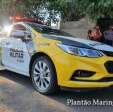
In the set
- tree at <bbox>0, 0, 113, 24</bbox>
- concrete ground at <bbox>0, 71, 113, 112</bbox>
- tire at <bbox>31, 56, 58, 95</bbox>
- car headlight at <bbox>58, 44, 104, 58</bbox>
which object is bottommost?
concrete ground at <bbox>0, 71, 113, 112</bbox>

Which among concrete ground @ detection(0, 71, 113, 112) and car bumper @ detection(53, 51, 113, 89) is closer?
concrete ground @ detection(0, 71, 113, 112)

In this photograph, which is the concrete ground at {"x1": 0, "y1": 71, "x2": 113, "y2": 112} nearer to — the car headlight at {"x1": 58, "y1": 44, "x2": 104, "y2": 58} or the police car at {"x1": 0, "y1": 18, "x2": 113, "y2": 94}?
the police car at {"x1": 0, "y1": 18, "x2": 113, "y2": 94}

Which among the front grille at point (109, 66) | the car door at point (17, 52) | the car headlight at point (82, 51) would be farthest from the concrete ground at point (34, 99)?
the car headlight at point (82, 51)

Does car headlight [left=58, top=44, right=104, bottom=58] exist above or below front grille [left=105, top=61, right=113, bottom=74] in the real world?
above

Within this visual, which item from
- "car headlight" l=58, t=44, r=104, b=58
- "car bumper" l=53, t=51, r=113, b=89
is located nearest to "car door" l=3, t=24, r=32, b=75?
"car headlight" l=58, t=44, r=104, b=58

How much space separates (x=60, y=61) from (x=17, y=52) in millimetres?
1557

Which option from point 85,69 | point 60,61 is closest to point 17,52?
point 60,61

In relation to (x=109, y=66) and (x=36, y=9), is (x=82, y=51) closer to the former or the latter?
(x=109, y=66)

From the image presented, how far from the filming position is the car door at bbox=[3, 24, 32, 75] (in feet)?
23.9

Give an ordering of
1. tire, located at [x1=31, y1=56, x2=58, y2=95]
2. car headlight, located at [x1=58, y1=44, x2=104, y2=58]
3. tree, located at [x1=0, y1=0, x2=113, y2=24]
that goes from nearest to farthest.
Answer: car headlight, located at [x1=58, y1=44, x2=104, y2=58] < tire, located at [x1=31, y1=56, x2=58, y2=95] < tree, located at [x1=0, y1=0, x2=113, y2=24]

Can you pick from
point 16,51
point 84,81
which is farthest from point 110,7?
point 84,81

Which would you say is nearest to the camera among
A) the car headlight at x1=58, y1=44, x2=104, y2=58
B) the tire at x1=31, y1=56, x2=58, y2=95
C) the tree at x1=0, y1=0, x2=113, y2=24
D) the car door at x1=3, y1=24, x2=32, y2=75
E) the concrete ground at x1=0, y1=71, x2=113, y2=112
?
the concrete ground at x1=0, y1=71, x2=113, y2=112

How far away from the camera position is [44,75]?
6.73 m

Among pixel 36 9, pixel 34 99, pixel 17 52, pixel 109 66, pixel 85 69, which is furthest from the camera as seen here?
pixel 36 9
